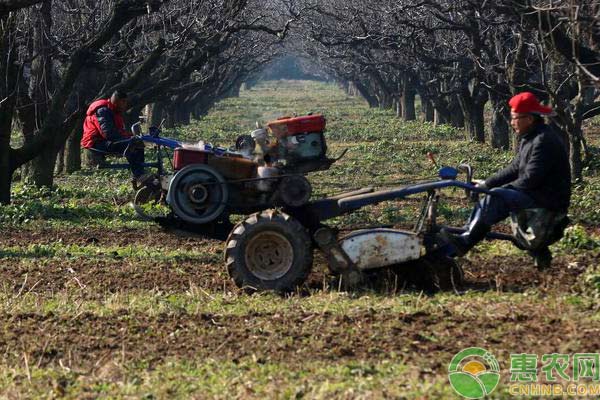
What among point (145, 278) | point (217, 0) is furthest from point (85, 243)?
point (217, 0)

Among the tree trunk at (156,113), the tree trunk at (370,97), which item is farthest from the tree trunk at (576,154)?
the tree trunk at (370,97)

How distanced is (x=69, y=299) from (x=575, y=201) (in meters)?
9.34

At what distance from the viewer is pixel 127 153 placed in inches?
466

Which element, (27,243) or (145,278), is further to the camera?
(27,243)

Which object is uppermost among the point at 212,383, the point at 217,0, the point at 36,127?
the point at 217,0

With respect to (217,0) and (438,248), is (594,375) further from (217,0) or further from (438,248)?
(217,0)

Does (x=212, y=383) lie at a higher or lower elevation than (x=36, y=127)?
lower

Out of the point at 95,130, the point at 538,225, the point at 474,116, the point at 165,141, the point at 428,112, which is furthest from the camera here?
the point at 428,112

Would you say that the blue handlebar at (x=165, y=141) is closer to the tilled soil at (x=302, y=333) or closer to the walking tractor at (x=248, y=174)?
the walking tractor at (x=248, y=174)

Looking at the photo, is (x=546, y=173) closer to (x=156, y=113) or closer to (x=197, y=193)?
(x=197, y=193)

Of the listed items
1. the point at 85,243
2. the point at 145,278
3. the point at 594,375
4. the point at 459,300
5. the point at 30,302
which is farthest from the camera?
the point at 85,243

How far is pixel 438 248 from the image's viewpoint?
948cm

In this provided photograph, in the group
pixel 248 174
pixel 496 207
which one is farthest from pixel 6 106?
pixel 496 207

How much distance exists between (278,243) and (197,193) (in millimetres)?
1127
